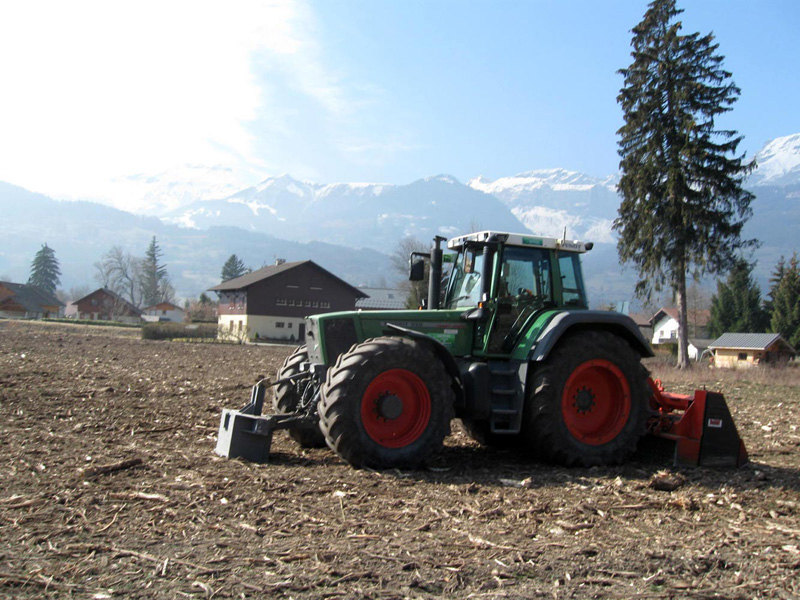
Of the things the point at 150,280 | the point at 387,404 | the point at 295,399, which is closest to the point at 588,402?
the point at 387,404

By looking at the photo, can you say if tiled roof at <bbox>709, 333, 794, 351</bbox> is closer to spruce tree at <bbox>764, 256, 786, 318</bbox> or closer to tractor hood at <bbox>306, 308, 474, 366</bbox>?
spruce tree at <bbox>764, 256, 786, 318</bbox>

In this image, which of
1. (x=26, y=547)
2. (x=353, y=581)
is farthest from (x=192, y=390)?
(x=353, y=581)

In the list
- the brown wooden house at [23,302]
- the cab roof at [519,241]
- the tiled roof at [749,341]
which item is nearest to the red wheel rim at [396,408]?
the cab roof at [519,241]

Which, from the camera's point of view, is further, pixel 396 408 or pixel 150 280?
pixel 150 280

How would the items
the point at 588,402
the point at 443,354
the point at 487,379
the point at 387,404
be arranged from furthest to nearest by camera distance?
the point at 588,402 → the point at 487,379 → the point at 443,354 → the point at 387,404

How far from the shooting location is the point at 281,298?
211ft

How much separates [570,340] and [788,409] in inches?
350

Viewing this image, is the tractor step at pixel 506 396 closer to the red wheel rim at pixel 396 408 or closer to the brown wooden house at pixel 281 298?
the red wheel rim at pixel 396 408

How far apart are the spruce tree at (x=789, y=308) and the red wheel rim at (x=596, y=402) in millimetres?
45109

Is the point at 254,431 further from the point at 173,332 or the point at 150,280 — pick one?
the point at 150,280

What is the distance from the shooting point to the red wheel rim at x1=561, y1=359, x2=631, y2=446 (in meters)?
8.05

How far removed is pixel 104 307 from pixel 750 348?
8817 centimetres

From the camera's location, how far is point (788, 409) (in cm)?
1445

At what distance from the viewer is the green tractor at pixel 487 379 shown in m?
7.16
